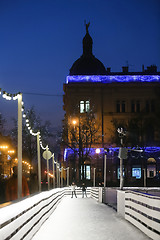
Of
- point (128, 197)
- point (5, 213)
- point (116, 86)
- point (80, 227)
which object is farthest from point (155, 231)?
point (116, 86)

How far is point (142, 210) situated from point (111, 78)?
73.7 m

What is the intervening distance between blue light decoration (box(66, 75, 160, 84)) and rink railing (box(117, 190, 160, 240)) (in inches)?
2633

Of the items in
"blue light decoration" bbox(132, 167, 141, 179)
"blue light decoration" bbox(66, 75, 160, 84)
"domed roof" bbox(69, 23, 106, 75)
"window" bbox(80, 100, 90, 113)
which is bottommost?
"blue light decoration" bbox(132, 167, 141, 179)

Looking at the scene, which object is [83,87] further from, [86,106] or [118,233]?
[118,233]

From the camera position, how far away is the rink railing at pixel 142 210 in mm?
10711

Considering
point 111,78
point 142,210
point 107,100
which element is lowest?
point 142,210

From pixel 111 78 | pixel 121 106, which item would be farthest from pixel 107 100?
pixel 111 78

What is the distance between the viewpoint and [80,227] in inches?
539

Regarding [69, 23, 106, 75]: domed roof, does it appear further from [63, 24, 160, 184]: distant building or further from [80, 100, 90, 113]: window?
→ [80, 100, 90, 113]: window

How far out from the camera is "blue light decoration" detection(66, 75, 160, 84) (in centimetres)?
8500

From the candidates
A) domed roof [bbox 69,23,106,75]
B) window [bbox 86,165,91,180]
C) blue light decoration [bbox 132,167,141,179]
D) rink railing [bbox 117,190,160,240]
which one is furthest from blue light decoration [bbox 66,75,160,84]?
rink railing [bbox 117,190,160,240]

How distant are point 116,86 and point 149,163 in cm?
1562

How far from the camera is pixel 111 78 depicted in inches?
3374

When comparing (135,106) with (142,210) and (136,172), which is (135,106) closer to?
(136,172)
